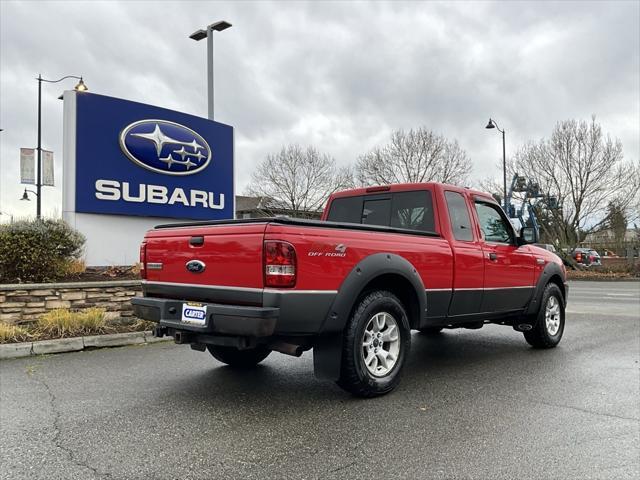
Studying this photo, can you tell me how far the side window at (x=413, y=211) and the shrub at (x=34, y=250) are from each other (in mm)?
5560

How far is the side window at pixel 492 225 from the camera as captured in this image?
241 inches

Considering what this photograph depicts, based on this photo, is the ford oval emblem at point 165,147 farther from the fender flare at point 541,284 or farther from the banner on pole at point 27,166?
the banner on pole at point 27,166

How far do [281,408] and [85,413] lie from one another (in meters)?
1.56

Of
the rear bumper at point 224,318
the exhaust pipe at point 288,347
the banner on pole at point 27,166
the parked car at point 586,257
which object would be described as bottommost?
the exhaust pipe at point 288,347

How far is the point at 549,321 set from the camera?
279 inches

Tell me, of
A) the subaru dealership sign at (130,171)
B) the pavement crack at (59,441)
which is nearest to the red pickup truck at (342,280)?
the pavement crack at (59,441)

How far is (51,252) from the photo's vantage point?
827 centimetres

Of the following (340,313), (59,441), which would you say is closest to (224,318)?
(340,313)

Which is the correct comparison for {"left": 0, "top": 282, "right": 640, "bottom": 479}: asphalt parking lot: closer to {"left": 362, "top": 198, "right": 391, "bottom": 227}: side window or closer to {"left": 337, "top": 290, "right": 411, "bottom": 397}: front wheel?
{"left": 337, "top": 290, "right": 411, "bottom": 397}: front wheel

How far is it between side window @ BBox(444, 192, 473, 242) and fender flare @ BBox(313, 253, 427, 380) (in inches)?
53.7

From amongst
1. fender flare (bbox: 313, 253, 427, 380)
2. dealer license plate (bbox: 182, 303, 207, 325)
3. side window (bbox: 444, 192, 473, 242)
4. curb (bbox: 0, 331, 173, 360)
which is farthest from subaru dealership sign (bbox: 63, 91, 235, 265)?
fender flare (bbox: 313, 253, 427, 380)

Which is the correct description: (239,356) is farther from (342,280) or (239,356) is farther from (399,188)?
(399,188)

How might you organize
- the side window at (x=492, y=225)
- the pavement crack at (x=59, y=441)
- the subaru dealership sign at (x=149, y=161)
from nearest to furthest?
the pavement crack at (x=59, y=441) < the side window at (x=492, y=225) < the subaru dealership sign at (x=149, y=161)

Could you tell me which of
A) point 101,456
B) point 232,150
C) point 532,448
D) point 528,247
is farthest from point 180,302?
point 232,150
